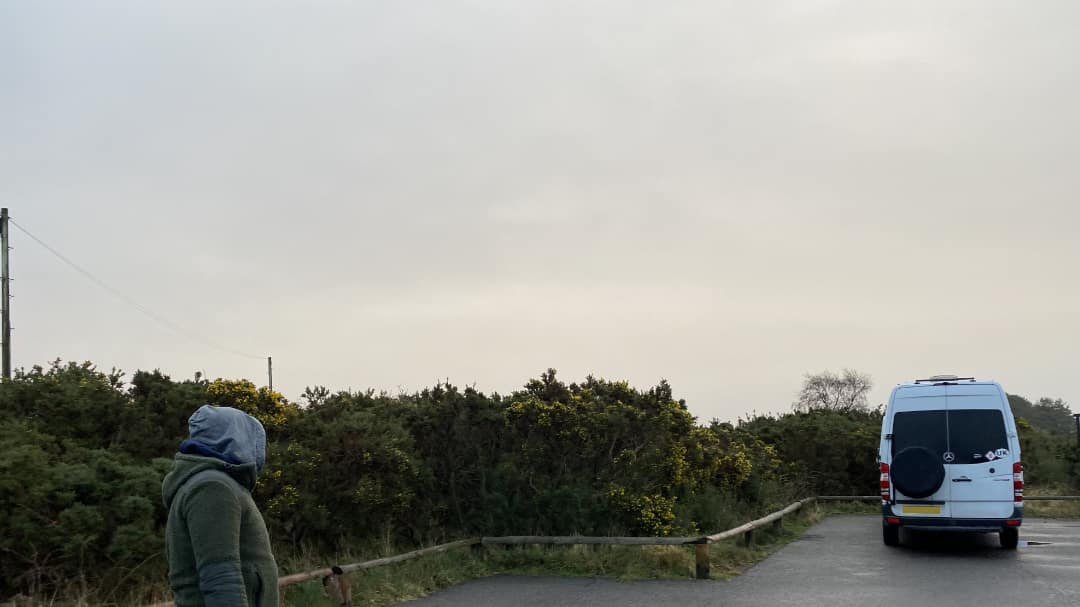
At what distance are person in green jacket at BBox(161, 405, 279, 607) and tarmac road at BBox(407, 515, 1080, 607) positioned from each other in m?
7.28

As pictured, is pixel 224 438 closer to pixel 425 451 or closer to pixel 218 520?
pixel 218 520

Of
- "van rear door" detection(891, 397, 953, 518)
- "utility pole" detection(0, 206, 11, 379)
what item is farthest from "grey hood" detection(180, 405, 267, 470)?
"utility pole" detection(0, 206, 11, 379)

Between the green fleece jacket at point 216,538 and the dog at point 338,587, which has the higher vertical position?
the green fleece jacket at point 216,538

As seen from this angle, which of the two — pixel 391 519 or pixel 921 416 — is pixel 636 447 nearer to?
pixel 391 519

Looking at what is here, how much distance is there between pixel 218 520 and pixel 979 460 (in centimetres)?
1391

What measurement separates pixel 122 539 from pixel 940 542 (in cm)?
1405

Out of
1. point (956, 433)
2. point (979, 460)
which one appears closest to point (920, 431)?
point (956, 433)

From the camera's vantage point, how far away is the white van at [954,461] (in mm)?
14758

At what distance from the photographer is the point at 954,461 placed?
15.0 m

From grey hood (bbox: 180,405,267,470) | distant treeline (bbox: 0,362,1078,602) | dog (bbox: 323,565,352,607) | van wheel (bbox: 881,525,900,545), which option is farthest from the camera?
van wheel (bbox: 881,525,900,545)

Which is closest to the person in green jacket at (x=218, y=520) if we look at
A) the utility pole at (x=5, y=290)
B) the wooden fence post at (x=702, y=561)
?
the wooden fence post at (x=702, y=561)

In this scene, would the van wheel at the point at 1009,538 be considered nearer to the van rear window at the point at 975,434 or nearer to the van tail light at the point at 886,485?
the van rear window at the point at 975,434

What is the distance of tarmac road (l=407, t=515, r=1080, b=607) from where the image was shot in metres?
11.1

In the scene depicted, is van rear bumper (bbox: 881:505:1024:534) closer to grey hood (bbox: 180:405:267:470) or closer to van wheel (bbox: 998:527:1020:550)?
van wheel (bbox: 998:527:1020:550)
